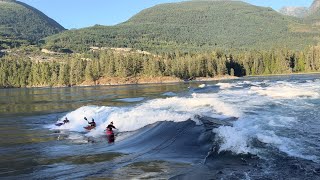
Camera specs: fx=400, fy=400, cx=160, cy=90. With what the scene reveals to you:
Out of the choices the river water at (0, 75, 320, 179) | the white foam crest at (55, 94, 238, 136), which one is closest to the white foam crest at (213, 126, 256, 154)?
the river water at (0, 75, 320, 179)

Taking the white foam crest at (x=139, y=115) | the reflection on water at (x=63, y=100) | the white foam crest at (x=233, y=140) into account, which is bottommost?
the reflection on water at (x=63, y=100)

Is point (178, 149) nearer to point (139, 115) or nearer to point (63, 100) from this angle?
point (139, 115)

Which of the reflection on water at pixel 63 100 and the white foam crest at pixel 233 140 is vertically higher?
the white foam crest at pixel 233 140

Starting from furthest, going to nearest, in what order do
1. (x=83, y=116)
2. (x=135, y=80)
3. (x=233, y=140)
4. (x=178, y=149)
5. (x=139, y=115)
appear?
(x=135, y=80)
(x=83, y=116)
(x=139, y=115)
(x=178, y=149)
(x=233, y=140)

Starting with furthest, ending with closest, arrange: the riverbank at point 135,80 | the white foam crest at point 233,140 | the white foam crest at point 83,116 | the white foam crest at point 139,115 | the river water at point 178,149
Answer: the riverbank at point 135,80
the white foam crest at point 83,116
the white foam crest at point 139,115
the white foam crest at point 233,140
the river water at point 178,149

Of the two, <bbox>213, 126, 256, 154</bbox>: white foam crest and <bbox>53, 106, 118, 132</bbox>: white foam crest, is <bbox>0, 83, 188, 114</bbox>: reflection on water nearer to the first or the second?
<bbox>53, 106, 118, 132</bbox>: white foam crest

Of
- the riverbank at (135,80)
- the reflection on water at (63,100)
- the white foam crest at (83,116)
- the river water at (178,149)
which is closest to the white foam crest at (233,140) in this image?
the river water at (178,149)

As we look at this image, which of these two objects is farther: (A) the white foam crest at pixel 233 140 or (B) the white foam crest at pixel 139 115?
(B) the white foam crest at pixel 139 115

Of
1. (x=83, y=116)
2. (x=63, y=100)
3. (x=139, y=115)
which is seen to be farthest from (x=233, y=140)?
(x=63, y=100)

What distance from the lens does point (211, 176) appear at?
52.7 ft

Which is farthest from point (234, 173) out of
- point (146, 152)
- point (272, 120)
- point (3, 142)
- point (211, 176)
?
point (3, 142)

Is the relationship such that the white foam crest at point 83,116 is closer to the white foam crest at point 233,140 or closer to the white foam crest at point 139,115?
the white foam crest at point 139,115

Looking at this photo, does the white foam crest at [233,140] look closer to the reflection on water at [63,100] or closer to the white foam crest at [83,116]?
the white foam crest at [83,116]

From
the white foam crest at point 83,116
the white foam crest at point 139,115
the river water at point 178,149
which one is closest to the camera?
the river water at point 178,149
